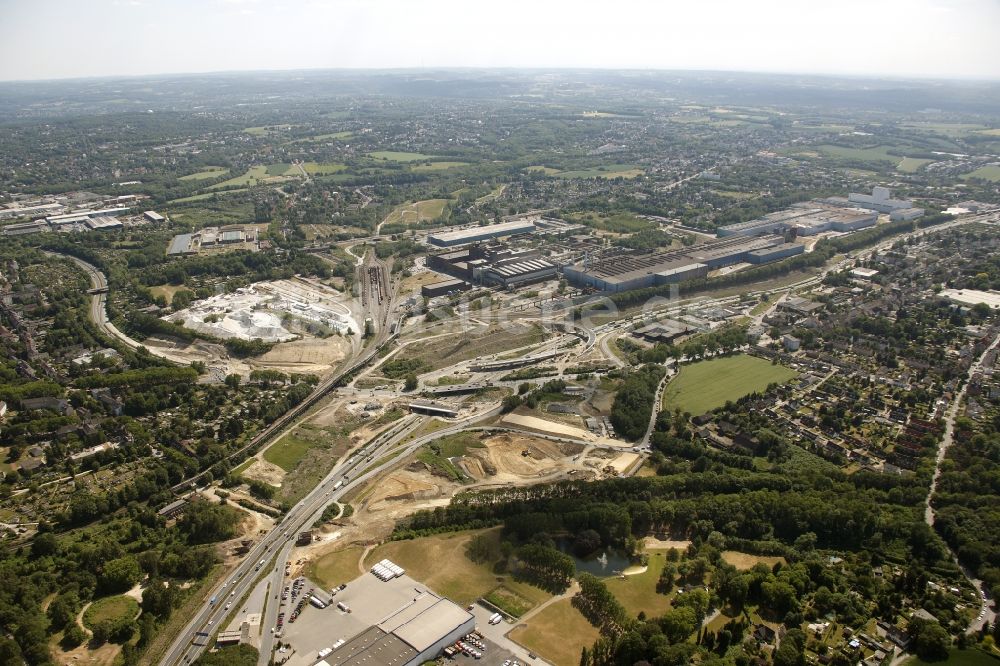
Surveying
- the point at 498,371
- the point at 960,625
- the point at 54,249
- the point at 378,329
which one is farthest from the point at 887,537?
the point at 54,249

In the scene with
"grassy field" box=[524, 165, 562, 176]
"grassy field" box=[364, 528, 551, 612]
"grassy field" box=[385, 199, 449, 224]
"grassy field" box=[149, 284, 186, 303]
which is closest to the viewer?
"grassy field" box=[364, 528, 551, 612]

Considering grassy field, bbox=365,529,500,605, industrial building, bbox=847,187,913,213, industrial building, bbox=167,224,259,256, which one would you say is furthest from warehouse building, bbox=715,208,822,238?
grassy field, bbox=365,529,500,605

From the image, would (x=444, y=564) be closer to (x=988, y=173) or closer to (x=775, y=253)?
(x=775, y=253)

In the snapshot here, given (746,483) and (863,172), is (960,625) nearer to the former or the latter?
(746,483)

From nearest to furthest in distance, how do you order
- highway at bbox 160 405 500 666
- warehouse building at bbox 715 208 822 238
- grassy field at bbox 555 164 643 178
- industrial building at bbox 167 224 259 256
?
highway at bbox 160 405 500 666, industrial building at bbox 167 224 259 256, warehouse building at bbox 715 208 822 238, grassy field at bbox 555 164 643 178

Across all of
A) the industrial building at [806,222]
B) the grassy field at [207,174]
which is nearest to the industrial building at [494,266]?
A: the industrial building at [806,222]

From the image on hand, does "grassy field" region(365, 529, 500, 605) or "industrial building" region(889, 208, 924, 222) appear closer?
"grassy field" region(365, 529, 500, 605)

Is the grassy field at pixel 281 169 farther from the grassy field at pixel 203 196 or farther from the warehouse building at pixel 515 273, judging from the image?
the warehouse building at pixel 515 273

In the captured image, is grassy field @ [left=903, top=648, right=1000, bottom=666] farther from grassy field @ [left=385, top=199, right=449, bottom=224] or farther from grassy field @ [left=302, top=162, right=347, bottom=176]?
grassy field @ [left=302, top=162, right=347, bottom=176]
